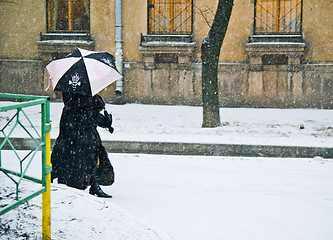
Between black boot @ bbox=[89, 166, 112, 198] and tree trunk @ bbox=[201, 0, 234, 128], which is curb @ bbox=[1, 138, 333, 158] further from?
black boot @ bbox=[89, 166, 112, 198]

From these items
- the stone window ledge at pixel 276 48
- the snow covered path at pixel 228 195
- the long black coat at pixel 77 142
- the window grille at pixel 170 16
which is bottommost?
the snow covered path at pixel 228 195

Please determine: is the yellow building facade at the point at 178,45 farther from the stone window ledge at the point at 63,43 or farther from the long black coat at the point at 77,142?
the long black coat at the point at 77,142

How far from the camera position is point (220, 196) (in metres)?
6.27

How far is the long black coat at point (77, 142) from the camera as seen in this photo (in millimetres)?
5875

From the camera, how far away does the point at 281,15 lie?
15.1 meters

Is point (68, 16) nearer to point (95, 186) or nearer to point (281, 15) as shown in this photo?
point (281, 15)

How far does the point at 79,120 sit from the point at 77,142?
0.25 m

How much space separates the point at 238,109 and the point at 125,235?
10896 mm

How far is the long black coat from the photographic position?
5.88 metres

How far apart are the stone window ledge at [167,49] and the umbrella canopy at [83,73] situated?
30.7 feet

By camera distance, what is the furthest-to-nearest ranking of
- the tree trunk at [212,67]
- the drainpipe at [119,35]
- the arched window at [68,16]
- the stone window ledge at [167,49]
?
the arched window at [68,16] → the drainpipe at [119,35] → the stone window ledge at [167,49] → the tree trunk at [212,67]

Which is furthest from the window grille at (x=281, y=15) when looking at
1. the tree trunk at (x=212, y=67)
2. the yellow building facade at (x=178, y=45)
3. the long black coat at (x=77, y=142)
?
the long black coat at (x=77, y=142)

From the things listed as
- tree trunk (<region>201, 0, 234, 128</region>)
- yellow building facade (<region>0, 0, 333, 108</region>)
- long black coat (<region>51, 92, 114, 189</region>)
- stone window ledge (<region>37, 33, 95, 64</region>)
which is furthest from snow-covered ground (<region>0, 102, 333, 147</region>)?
long black coat (<region>51, 92, 114, 189</region>)

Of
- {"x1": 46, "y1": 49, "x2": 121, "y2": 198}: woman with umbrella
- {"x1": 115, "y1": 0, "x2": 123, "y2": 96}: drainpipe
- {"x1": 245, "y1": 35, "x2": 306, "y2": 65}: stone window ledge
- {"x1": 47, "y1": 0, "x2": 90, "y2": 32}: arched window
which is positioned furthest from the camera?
{"x1": 47, "y1": 0, "x2": 90, "y2": 32}: arched window
